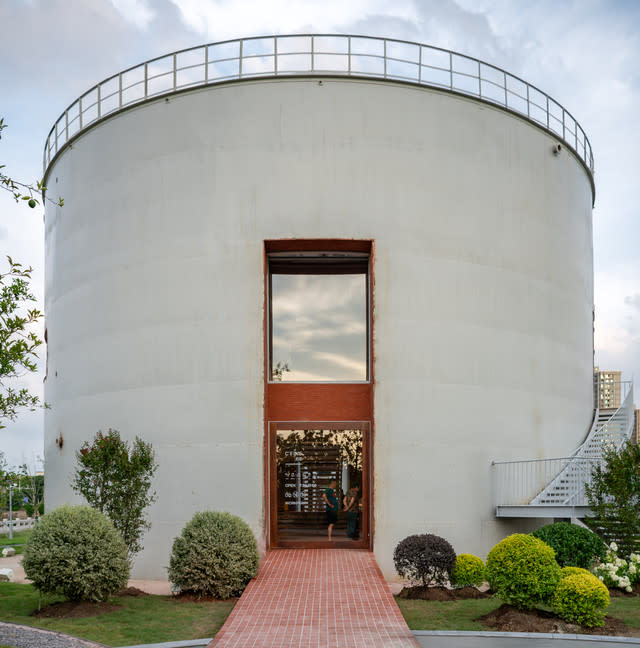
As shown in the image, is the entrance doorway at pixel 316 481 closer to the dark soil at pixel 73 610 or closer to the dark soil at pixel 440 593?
the dark soil at pixel 440 593

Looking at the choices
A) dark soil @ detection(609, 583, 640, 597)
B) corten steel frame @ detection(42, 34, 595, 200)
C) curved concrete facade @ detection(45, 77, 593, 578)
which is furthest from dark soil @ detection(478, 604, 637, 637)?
corten steel frame @ detection(42, 34, 595, 200)

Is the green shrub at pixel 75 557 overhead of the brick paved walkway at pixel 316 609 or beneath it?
overhead

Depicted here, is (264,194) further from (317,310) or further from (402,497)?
(402,497)

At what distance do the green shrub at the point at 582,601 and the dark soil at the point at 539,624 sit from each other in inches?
4.7

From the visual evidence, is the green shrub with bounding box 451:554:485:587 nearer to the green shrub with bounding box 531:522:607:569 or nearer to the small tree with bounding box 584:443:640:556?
the green shrub with bounding box 531:522:607:569

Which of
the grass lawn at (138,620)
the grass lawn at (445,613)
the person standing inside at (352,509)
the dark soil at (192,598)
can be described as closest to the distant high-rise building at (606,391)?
the person standing inside at (352,509)

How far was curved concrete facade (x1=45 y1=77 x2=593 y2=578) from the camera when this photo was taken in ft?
54.3

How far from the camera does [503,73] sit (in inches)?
752

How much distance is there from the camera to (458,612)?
40.7 feet

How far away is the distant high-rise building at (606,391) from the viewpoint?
22391 millimetres

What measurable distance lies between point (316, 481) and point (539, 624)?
658cm

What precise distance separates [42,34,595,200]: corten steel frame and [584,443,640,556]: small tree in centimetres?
890

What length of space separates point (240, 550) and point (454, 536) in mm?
5158

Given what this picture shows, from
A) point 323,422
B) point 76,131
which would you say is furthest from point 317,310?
point 76,131
